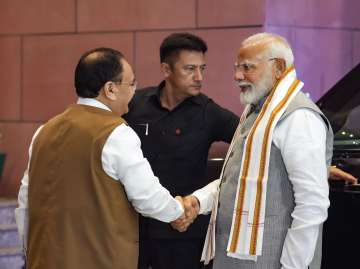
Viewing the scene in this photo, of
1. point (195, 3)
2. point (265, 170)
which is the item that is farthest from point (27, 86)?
point (265, 170)

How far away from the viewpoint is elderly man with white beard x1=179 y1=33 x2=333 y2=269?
270 cm

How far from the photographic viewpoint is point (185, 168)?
3.60 metres

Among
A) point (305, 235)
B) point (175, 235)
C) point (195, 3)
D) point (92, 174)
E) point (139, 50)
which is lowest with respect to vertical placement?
point (175, 235)

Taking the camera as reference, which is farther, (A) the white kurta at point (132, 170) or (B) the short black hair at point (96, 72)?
(B) the short black hair at point (96, 72)

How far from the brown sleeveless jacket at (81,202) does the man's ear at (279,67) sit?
0.64 meters

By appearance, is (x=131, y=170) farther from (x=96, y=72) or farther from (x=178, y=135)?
(x=178, y=135)

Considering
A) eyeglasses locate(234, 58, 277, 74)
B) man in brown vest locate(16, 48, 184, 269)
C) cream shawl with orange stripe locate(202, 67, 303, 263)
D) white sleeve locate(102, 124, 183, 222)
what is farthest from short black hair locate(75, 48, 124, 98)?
cream shawl with orange stripe locate(202, 67, 303, 263)

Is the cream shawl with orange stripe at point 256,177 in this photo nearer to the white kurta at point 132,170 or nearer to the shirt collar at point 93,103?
the white kurta at point 132,170

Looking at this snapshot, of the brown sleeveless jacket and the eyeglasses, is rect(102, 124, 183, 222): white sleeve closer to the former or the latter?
the brown sleeveless jacket

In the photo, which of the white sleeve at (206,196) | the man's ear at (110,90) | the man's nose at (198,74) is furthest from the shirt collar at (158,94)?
the man's ear at (110,90)

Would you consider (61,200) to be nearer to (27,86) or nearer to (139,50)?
(139,50)

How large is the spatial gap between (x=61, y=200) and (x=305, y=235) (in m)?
0.93

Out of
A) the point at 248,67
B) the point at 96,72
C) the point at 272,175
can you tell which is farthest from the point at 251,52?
the point at 96,72

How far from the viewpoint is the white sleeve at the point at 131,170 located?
2793mm
